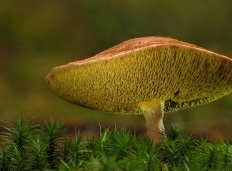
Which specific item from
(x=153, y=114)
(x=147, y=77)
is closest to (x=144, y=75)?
(x=147, y=77)

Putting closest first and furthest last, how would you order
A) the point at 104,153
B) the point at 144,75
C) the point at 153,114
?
1. the point at 104,153
2. the point at 144,75
3. the point at 153,114

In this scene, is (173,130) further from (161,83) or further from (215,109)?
(215,109)

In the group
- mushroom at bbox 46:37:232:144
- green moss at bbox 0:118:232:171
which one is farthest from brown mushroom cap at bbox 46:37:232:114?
green moss at bbox 0:118:232:171

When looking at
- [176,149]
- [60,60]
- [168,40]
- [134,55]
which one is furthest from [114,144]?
[60,60]

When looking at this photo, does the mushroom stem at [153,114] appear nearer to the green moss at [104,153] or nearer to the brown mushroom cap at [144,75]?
the brown mushroom cap at [144,75]

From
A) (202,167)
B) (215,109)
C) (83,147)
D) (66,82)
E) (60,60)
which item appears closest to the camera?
(202,167)

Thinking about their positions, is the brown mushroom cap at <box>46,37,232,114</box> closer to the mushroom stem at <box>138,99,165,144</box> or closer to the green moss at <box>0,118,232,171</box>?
the mushroom stem at <box>138,99,165,144</box>

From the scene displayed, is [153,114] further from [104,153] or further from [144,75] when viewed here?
[104,153]
